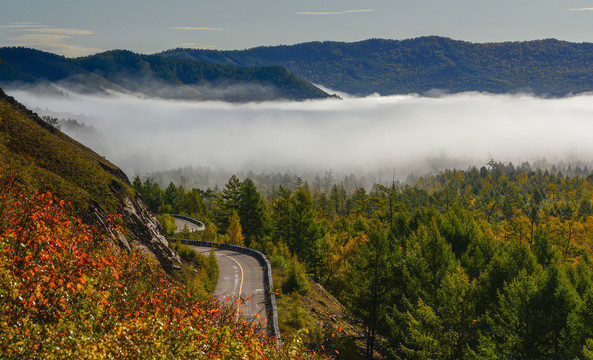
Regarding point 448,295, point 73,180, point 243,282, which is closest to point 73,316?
point 73,180

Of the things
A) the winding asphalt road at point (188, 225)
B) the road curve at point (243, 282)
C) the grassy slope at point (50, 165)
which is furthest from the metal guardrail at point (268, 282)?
the winding asphalt road at point (188, 225)

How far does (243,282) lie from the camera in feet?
105

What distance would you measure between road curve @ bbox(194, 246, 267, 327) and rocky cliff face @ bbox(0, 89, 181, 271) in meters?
4.16

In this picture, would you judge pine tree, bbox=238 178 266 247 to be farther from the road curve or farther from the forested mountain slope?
the road curve

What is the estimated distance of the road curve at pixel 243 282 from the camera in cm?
2586

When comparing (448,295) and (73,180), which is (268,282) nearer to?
(448,295)

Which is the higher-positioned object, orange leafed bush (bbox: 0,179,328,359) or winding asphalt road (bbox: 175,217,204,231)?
orange leafed bush (bbox: 0,179,328,359)

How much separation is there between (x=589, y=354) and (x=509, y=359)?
460 cm

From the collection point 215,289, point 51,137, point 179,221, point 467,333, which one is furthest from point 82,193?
point 179,221

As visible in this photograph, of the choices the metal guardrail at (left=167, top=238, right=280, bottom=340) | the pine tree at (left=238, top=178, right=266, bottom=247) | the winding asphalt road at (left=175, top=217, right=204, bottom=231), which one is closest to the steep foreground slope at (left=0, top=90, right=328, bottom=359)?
the metal guardrail at (left=167, top=238, right=280, bottom=340)

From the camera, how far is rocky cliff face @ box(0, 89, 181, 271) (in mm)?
21422

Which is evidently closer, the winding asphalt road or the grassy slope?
the grassy slope

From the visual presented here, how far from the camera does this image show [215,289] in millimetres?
30500

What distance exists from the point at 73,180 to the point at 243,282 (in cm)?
1405
